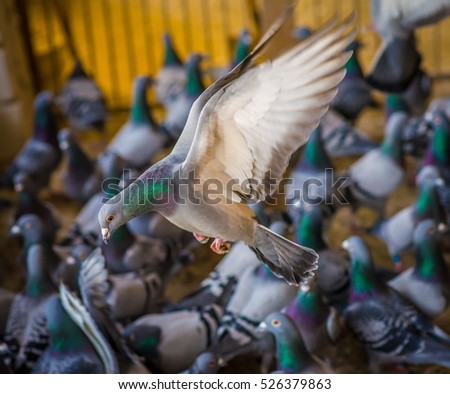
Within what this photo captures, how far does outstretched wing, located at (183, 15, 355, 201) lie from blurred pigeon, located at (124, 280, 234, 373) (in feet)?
4.48

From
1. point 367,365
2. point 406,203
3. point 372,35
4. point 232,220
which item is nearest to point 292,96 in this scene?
point 232,220

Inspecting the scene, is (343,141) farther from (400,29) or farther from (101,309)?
(101,309)

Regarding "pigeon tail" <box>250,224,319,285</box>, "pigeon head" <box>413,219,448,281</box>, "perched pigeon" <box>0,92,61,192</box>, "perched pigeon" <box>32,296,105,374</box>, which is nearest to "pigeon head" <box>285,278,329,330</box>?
"pigeon head" <box>413,219,448,281</box>

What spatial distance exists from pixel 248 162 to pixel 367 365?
5.42 ft

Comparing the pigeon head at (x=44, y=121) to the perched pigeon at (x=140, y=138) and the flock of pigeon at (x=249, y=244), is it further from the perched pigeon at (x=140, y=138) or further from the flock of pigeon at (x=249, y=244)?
the perched pigeon at (x=140, y=138)

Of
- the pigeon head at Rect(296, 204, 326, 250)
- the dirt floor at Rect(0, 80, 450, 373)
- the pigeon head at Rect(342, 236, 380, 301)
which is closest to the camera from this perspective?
the pigeon head at Rect(342, 236, 380, 301)

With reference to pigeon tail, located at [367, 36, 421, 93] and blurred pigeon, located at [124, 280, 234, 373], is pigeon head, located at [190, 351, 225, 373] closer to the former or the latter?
blurred pigeon, located at [124, 280, 234, 373]

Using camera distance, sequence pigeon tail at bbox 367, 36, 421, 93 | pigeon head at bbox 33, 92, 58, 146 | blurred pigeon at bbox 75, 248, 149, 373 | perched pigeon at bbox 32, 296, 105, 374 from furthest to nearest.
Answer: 1. pigeon head at bbox 33, 92, 58, 146
2. pigeon tail at bbox 367, 36, 421, 93
3. perched pigeon at bbox 32, 296, 105, 374
4. blurred pigeon at bbox 75, 248, 149, 373

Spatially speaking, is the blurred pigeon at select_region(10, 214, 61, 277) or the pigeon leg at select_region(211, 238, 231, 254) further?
the blurred pigeon at select_region(10, 214, 61, 277)

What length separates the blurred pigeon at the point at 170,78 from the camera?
4.36 m

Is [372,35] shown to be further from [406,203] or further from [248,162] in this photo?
[248,162]

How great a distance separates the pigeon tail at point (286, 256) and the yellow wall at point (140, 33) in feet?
12.5

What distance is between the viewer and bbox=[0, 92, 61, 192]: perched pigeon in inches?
154

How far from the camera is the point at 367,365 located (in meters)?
2.64
